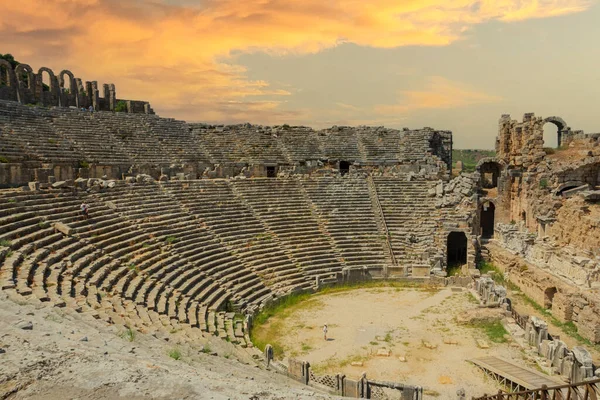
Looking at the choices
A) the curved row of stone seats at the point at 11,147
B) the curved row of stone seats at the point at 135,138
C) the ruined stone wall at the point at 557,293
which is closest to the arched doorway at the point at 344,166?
the curved row of stone seats at the point at 135,138

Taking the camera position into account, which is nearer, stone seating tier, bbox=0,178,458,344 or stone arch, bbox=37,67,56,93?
stone seating tier, bbox=0,178,458,344

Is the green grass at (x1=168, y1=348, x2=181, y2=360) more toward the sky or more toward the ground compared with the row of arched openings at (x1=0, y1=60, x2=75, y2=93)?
more toward the ground

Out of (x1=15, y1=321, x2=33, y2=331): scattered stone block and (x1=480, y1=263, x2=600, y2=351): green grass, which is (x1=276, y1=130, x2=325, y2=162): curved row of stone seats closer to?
(x1=480, y1=263, x2=600, y2=351): green grass

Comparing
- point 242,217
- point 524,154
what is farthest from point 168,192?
point 524,154

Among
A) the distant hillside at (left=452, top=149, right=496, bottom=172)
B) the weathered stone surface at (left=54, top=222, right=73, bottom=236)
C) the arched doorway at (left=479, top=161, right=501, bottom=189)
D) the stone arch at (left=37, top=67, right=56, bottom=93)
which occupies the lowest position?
the weathered stone surface at (left=54, top=222, right=73, bottom=236)

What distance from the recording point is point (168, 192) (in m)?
20.1

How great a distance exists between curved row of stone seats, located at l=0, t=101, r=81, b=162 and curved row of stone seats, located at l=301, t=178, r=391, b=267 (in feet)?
40.6

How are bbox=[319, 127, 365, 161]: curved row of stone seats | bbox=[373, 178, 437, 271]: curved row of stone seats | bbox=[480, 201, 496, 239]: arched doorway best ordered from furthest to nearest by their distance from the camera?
bbox=[319, 127, 365, 161]: curved row of stone seats, bbox=[480, 201, 496, 239]: arched doorway, bbox=[373, 178, 437, 271]: curved row of stone seats

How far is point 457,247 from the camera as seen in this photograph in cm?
2419

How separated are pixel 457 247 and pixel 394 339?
39.2 ft

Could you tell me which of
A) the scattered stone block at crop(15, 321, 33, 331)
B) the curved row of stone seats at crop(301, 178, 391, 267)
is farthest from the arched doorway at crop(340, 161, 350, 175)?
the scattered stone block at crop(15, 321, 33, 331)

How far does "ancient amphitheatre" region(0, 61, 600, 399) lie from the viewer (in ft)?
25.4

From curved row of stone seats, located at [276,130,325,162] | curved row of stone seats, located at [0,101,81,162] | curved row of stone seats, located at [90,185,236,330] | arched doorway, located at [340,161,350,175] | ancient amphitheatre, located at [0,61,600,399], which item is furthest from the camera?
arched doorway, located at [340,161,350,175]

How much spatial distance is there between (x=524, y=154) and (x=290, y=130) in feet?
53.9
